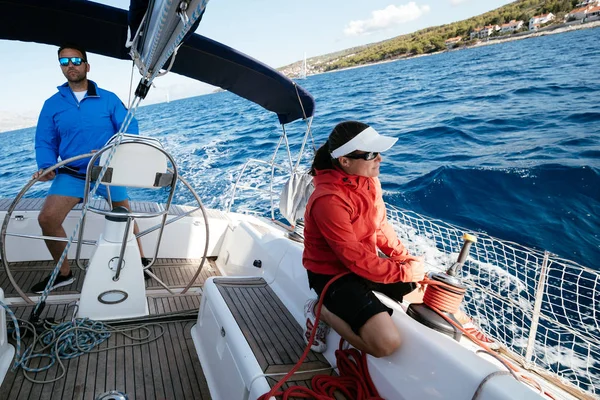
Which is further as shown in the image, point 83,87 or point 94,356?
point 83,87

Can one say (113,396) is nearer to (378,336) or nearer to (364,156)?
(378,336)

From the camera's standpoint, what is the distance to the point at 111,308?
2121 mm

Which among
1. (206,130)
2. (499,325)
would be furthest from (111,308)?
(206,130)

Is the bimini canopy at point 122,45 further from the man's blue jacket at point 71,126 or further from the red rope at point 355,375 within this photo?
the red rope at point 355,375

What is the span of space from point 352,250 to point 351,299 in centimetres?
18

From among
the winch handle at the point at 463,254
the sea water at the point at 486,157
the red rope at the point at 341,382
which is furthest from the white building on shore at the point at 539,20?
the red rope at the point at 341,382

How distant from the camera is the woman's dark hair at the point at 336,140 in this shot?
1532mm

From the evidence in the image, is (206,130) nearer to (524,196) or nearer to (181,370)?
(524,196)

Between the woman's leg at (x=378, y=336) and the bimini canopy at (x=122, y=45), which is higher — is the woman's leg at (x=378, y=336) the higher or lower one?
the lower one

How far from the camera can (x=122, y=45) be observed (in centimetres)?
266

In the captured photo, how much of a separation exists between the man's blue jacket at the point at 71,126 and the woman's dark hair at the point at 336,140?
132 centimetres

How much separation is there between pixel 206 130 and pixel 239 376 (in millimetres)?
12499

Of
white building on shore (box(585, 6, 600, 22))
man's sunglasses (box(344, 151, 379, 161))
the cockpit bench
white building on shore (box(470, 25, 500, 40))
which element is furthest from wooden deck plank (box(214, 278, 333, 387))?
white building on shore (box(470, 25, 500, 40))

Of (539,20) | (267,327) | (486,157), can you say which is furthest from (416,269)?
(539,20)
